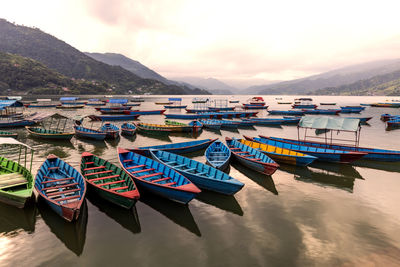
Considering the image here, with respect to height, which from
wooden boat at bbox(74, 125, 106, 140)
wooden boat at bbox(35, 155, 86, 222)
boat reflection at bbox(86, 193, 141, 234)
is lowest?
boat reflection at bbox(86, 193, 141, 234)

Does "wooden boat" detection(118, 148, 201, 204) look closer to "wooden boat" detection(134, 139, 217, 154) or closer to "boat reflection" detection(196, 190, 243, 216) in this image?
"boat reflection" detection(196, 190, 243, 216)

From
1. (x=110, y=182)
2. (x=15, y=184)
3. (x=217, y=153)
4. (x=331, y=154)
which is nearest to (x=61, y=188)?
(x=15, y=184)

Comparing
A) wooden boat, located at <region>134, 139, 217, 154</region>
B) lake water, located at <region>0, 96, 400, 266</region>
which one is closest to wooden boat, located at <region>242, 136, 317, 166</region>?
lake water, located at <region>0, 96, 400, 266</region>

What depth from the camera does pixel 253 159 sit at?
22531 millimetres

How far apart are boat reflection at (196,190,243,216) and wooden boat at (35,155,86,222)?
8856mm

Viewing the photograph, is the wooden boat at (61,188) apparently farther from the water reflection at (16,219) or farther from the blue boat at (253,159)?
the blue boat at (253,159)

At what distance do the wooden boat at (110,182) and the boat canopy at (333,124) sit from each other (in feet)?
82.4

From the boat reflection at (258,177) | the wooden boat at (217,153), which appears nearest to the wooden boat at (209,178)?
the wooden boat at (217,153)

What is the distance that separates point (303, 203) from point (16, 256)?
1941cm

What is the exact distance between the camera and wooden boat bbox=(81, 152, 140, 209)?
45.3ft

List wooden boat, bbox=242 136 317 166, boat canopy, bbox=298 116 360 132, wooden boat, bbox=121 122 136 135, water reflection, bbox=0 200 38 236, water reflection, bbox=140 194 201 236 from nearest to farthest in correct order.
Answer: water reflection, bbox=0 200 38 236 → water reflection, bbox=140 194 201 236 → wooden boat, bbox=242 136 317 166 → boat canopy, bbox=298 116 360 132 → wooden boat, bbox=121 122 136 135

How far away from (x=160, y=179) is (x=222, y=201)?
5.44 m

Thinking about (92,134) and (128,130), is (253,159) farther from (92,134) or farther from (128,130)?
(92,134)

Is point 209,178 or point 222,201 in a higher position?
point 209,178
